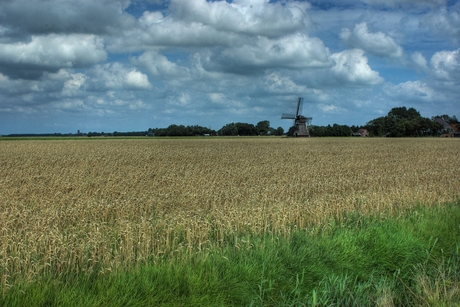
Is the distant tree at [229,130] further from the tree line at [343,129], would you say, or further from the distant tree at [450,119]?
the distant tree at [450,119]

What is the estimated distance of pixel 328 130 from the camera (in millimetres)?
149750

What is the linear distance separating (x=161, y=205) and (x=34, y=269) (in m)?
5.20

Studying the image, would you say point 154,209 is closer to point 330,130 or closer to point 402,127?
point 330,130

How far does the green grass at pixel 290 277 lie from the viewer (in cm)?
600

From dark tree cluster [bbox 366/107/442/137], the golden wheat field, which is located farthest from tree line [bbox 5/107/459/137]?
the golden wheat field

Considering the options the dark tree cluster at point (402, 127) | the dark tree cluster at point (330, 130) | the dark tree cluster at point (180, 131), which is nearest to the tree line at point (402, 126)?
the dark tree cluster at point (402, 127)

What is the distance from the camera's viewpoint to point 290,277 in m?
7.20

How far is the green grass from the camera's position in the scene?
600 cm

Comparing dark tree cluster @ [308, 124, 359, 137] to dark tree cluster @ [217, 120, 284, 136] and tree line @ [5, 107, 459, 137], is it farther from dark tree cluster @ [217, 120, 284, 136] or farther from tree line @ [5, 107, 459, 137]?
dark tree cluster @ [217, 120, 284, 136]

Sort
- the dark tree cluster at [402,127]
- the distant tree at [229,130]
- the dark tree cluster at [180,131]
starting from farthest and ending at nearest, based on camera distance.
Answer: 1. the distant tree at [229,130]
2. the dark tree cluster at [402,127]
3. the dark tree cluster at [180,131]

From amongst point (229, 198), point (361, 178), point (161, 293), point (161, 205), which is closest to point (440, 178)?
point (361, 178)

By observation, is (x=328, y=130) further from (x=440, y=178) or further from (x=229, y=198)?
(x=229, y=198)

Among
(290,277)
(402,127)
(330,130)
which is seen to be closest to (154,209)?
(290,277)

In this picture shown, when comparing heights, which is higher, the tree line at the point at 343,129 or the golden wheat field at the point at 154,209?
the tree line at the point at 343,129
